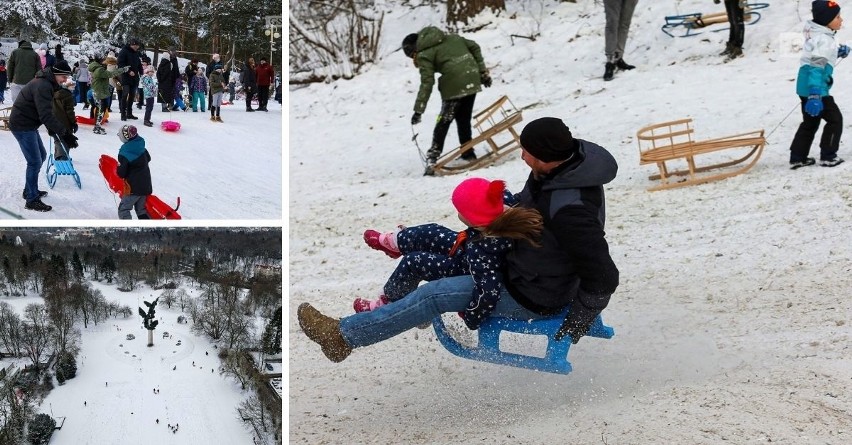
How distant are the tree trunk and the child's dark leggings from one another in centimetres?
631

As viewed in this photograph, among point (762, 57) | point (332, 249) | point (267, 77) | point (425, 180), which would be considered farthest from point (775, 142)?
point (267, 77)

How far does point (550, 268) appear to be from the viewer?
9.90 ft

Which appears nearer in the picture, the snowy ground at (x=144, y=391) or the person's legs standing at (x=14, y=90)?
the person's legs standing at (x=14, y=90)

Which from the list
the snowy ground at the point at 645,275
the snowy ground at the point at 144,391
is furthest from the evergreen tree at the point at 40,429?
the snowy ground at the point at 645,275

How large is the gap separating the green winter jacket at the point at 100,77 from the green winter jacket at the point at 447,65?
3.05 metres

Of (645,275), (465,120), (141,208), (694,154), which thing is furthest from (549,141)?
(465,120)

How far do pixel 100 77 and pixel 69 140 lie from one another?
0.95 meters

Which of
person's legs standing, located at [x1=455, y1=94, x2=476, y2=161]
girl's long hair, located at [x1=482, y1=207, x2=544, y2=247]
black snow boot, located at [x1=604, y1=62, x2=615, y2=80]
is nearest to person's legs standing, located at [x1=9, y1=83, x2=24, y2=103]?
girl's long hair, located at [x1=482, y1=207, x2=544, y2=247]

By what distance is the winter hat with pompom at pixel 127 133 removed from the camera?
4258 millimetres

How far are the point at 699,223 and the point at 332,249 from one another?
2553 mm

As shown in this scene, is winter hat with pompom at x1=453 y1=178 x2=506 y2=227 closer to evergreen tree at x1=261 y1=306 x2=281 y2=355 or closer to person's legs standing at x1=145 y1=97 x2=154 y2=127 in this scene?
evergreen tree at x1=261 y1=306 x2=281 y2=355

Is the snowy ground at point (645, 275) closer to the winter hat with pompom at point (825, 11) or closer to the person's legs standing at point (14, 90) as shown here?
the winter hat with pompom at point (825, 11)

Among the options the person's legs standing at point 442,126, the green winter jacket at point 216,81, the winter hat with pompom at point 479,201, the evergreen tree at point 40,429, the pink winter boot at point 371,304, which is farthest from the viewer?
the person's legs standing at point 442,126

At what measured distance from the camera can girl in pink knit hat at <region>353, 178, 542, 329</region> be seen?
9.73 ft
